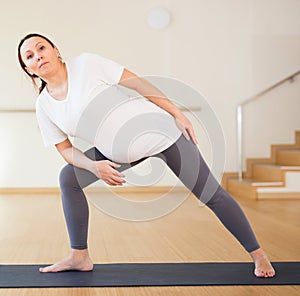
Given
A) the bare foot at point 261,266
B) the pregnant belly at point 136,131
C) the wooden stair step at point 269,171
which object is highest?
the pregnant belly at point 136,131

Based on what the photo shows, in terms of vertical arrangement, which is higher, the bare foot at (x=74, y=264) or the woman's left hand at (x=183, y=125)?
the woman's left hand at (x=183, y=125)

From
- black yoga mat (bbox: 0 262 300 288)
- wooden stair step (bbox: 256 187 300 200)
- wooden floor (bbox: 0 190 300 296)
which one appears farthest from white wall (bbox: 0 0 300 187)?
black yoga mat (bbox: 0 262 300 288)

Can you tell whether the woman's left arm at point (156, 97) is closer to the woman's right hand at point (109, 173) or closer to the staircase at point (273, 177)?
the woman's right hand at point (109, 173)

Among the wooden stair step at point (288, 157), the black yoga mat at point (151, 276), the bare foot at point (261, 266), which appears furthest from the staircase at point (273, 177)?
→ the bare foot at point (261, 266)

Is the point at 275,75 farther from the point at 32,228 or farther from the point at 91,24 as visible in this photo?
the point at 32,228

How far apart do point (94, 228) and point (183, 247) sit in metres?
0.87

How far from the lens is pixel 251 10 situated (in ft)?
21.2

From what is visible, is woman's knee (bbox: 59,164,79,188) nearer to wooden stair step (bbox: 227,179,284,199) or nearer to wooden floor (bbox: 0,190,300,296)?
wooden floor (bbox: 0,190,300,296)

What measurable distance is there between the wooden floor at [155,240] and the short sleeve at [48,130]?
0.54 m

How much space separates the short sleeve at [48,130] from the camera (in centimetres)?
225

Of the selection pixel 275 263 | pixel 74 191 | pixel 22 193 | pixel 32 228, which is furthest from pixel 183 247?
pixel 22 193

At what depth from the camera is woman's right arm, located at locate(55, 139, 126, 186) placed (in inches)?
82.4

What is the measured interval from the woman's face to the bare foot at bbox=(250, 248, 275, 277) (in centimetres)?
98

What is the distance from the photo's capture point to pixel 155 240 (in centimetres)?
321
